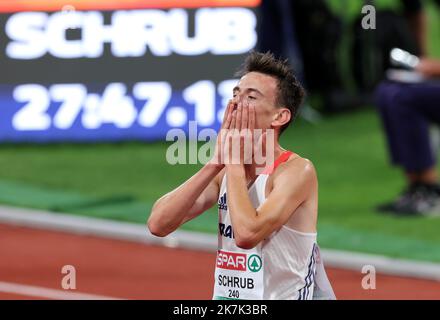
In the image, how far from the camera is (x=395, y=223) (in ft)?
38.3

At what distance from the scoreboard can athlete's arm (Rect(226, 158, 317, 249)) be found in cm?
808

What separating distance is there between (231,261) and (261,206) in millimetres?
320

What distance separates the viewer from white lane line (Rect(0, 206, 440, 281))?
33.3 feet

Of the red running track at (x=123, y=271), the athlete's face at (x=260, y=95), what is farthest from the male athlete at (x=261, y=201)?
the red running track at (x=123, y=271)

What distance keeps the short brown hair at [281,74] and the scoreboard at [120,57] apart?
311 inches

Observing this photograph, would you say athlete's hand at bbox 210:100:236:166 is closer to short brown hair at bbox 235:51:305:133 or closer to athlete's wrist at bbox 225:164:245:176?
athlete's wrist at bbox 225:164:245:176

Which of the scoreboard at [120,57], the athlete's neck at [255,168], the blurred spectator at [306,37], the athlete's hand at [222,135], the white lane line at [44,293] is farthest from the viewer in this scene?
the blurred spectator at [306,37]

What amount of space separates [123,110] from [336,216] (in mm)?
3163

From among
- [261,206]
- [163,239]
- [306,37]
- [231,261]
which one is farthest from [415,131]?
[261,206]

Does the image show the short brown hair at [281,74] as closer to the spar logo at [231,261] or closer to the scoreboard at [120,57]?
the spar logo at [231,261]

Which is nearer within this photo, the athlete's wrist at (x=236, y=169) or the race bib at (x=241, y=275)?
the athlete's wrist at (x=236, y=169)

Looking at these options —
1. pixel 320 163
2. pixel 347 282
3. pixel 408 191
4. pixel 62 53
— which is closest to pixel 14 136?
pixel 62 53

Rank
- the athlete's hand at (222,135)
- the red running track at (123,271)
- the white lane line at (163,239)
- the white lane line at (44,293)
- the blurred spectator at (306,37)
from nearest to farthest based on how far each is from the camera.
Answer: the athlete's hand at (222,135), the white lane line at (44,293), the red running track at (123,271), the white lane line at (163,239), the blurred spectator at (306,37)

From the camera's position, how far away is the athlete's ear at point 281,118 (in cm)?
563
